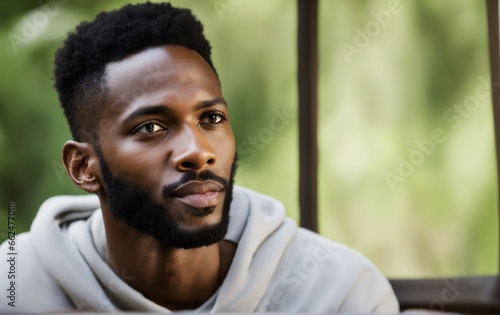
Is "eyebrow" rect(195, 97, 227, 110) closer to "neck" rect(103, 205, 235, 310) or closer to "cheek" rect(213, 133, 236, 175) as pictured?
"cheek" rect(213, 133, 236, 175)

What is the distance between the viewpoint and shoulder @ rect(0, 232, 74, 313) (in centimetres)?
84

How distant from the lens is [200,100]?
2.77 ft

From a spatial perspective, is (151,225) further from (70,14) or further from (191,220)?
(70,14)

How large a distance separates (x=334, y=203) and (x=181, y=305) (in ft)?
0.73

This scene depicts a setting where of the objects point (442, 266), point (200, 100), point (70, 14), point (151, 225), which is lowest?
point (442, 266)

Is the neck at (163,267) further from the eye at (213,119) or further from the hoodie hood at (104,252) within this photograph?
the eye at (213,119)

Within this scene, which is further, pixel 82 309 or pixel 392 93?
pixel 392 93

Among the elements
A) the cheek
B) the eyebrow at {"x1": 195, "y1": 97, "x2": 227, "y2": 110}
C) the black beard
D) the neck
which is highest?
the eyebrow at {"x1": 195, "y1": 97, "x2": 227, "y2": 110}

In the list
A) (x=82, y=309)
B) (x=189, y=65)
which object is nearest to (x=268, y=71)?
(x=189, y=65)

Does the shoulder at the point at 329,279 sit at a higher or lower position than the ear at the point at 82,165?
lower

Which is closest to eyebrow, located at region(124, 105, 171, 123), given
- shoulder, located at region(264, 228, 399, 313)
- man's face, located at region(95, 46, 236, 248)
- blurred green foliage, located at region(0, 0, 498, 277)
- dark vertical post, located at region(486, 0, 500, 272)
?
man's face, located at region(95, 46, 236, 248)

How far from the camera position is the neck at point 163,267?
85 centimetres

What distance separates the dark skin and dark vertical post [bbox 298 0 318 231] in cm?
10

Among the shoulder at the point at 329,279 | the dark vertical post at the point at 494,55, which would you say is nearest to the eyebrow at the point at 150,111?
the shoulder at the point at 329,279
